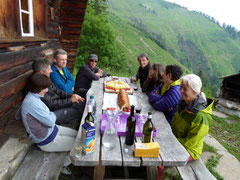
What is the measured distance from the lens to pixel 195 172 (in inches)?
91.7

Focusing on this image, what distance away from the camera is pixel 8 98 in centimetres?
267

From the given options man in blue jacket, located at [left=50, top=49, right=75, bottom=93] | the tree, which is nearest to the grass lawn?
man in blue jacket, located at [left=50, top=49, right=75, bottom=93]

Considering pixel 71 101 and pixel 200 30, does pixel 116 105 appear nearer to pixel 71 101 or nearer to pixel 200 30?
pixel 71 101

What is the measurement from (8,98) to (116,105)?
169 centimetres

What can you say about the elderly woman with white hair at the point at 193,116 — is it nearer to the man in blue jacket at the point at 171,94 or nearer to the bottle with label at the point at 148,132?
the man in blue jacket at the point at 171,94

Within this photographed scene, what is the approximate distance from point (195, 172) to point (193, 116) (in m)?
0.75

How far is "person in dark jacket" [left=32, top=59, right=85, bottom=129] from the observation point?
3119 mm

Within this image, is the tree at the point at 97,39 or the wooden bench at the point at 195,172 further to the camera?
the tree at the point at 97,39

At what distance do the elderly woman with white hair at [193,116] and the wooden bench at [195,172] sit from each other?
105mm

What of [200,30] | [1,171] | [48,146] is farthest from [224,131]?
[200,30]

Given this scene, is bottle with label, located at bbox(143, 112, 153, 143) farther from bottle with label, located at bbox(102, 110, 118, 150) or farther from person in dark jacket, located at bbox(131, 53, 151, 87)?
person in dark jacket, located at bbox(131, 53, 151, 87)

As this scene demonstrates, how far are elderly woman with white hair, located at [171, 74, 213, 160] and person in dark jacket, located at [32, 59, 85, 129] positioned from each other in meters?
2.02

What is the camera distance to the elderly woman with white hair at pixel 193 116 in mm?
2291

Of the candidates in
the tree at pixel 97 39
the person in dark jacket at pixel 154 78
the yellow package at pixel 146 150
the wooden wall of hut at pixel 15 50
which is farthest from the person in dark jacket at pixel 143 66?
the tree at pixel 97 39
